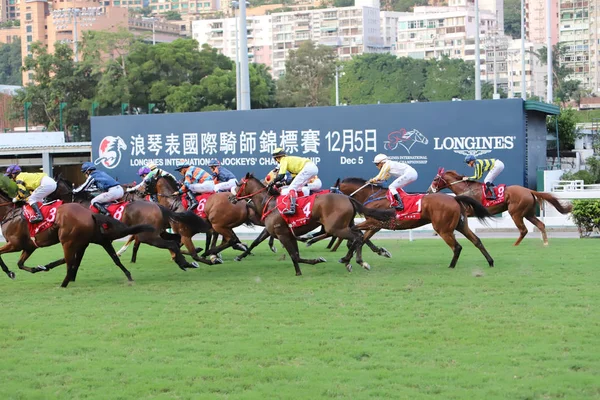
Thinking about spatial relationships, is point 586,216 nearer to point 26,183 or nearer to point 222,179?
point 222,179

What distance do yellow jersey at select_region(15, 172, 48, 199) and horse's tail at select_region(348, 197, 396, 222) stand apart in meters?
4.66

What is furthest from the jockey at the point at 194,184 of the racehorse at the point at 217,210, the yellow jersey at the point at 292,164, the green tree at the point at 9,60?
the green tree at the point at 9,60

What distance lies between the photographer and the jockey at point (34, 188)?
1361cm

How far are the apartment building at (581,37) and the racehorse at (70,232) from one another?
118 meters

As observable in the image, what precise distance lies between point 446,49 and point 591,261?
138 metres

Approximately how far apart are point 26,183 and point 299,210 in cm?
405

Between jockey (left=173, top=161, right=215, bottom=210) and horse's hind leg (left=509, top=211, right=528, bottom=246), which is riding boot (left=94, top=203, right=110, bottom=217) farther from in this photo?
horse's hind leg (left=509, top=211, right=528, bottom=246)

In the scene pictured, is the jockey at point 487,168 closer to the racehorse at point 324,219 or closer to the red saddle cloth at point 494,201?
the red saddle cloth at point 494,201

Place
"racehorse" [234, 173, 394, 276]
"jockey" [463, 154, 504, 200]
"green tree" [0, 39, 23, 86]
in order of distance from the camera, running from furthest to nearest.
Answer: "green tree" [0, 39, 23, 86]
"jockey" [463, 154, 504, 200]
"racehorse" [234, 173, 394, 276]

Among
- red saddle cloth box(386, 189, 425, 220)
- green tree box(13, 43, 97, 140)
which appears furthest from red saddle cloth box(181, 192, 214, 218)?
green tree box(13, 43, 97, 140)

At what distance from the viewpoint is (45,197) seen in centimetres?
1423

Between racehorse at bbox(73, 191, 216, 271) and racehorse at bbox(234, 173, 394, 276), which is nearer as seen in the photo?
racehorse at bbox(73, 191, 216, 271)

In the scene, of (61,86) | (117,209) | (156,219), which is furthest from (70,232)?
(61,86)

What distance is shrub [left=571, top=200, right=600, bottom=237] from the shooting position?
2052cm
